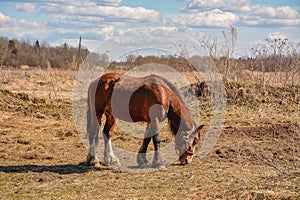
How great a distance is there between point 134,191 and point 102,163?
2142 mm

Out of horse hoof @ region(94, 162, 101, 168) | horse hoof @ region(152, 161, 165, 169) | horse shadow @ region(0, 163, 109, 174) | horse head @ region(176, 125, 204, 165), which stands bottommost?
horse shadow @ region(0, 163, 109, 174)

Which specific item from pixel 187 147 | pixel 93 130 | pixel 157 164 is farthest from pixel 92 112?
pixel 187 147

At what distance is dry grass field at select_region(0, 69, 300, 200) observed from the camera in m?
6.69

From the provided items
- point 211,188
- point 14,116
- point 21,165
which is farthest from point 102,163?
point 14,116

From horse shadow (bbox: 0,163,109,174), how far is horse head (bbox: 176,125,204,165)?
1.45 metres

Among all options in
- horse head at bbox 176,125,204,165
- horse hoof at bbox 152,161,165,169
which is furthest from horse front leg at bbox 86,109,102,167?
horse head at bbox 176,125,204,165

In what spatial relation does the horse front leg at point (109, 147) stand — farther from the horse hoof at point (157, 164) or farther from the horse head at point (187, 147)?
the horse head at point (187, 147)

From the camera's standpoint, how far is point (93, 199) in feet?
21.3

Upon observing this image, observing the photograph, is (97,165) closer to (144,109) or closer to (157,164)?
(157,164)

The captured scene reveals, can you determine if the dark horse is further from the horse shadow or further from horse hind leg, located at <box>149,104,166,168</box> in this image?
the horse shadow

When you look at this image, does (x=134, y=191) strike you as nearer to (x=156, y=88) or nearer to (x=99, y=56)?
(x=156, y=88)

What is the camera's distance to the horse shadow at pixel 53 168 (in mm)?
8258

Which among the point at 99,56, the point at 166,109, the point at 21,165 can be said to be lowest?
the point at 21,165

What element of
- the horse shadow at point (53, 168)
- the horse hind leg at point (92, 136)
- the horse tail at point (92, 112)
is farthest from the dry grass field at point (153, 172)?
the horse tail at point (92, 112)
